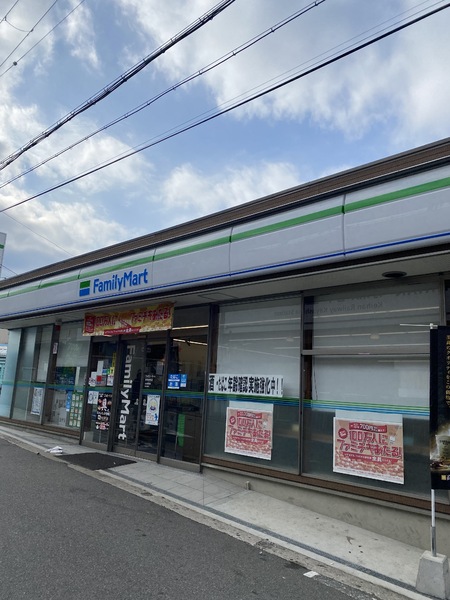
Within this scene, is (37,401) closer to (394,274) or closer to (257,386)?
(257,386)

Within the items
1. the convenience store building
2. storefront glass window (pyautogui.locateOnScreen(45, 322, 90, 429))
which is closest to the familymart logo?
the convenience store building

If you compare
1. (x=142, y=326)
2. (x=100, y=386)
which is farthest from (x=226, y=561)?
(x=100, y=386)

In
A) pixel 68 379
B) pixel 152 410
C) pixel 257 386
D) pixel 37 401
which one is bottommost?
pixel 37 401

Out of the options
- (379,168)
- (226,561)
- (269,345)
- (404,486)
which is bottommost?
(226,561)

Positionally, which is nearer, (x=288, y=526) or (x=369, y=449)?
(x=288, y=526)

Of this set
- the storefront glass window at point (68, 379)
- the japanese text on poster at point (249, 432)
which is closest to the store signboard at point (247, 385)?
the japanese text on poster at point (249, 432)

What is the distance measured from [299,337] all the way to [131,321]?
4370 mm

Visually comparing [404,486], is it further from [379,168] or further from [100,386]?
[100,386]

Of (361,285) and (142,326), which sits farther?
(142,326)

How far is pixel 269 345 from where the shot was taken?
750 cm

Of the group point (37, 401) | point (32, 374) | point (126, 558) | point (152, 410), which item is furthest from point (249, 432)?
point (32, 374)

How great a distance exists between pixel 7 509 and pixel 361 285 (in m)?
5.71

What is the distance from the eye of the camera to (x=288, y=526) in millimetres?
5699

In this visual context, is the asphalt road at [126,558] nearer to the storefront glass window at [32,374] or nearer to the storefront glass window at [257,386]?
the storefront glass window at [257,386]
